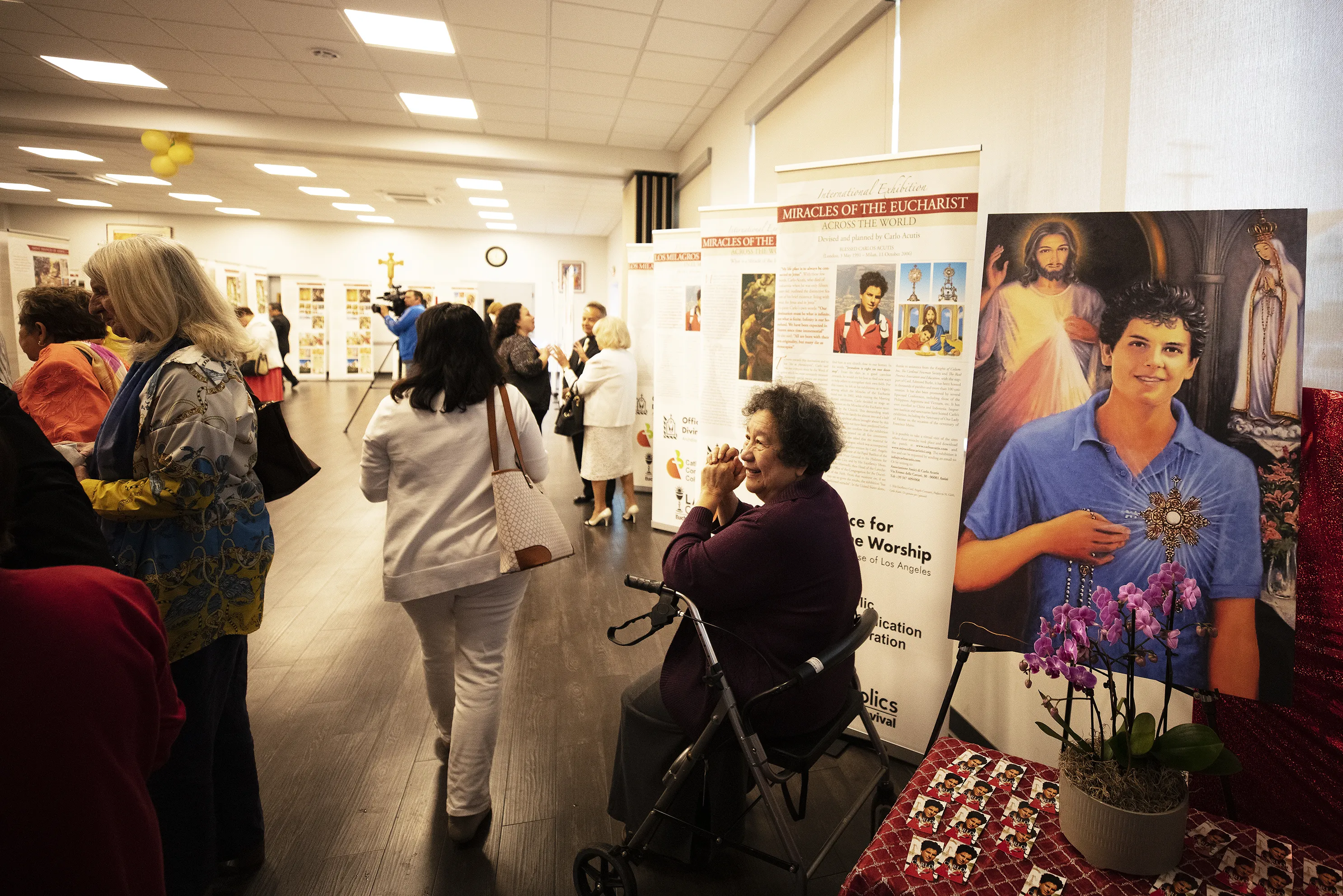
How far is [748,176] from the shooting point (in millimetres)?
5289

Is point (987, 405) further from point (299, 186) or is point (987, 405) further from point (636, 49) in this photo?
point (299, 186)

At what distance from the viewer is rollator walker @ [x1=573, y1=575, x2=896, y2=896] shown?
158 cm

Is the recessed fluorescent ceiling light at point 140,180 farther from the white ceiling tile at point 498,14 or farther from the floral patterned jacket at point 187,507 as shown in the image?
the floral patterned jacket at point 187,507

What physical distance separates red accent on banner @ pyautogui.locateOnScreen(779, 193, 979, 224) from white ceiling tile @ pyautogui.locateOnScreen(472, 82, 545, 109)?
4156mm

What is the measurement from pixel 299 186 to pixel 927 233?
36.6 feet

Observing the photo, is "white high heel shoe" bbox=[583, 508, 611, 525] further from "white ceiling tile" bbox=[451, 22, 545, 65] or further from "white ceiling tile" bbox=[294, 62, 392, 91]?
"white ceiling tile" bbox=[294, 62, 392, 91]

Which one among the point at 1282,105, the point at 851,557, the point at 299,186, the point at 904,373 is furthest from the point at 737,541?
the point at 299,186

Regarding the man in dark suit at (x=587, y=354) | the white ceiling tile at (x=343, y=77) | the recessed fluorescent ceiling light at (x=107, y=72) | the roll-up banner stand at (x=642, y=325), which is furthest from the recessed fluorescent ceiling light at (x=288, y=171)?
the roll-up banner stand at (x=642, y=325)

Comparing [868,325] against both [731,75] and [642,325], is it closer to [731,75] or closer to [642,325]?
[731,75]

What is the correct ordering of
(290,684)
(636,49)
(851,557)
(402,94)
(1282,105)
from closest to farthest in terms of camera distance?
(1282,105) < (851,557) < (290,684) < (636,49) < (402,94)

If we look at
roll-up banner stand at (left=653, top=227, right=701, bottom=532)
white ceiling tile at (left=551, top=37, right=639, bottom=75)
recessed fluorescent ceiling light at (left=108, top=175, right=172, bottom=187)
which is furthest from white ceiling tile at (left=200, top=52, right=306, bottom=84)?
recessed fluorescent ceiling light at (left=108, top=175, right=172, bottom=187)

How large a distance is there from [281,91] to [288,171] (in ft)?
12.5

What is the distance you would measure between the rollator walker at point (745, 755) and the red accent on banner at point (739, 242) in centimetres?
273

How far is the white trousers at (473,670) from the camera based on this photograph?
210 centimetres
